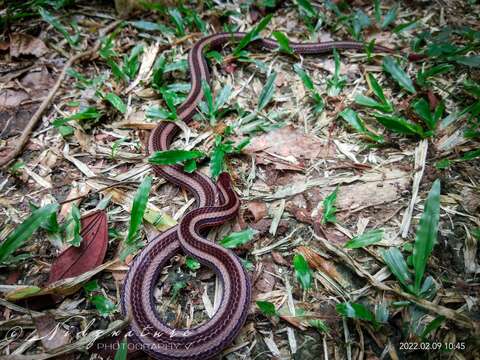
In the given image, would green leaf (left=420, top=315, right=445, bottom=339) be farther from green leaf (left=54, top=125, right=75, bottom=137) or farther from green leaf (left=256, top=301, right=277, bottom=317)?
green leaf (left=54, top=125, right=75, bottom=137)

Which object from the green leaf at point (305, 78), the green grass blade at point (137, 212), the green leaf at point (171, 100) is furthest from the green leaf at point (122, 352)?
the green leaf at point (305, 78)

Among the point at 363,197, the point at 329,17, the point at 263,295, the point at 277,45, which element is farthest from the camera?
the point at 329,17

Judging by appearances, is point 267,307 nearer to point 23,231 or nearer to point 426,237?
point 426,237

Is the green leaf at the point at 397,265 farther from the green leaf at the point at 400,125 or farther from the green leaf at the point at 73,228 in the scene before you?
the green leaf at the point at 73,228

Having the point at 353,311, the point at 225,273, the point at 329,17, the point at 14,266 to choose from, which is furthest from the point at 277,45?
the point at 14,266

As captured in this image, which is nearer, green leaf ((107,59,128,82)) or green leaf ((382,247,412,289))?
green leaf ((382,247,412,289))

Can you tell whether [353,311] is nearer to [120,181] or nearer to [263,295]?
[263,295]

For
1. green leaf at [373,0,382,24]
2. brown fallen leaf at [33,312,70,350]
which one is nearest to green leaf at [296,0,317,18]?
green leaf at [373,0,382,24]
